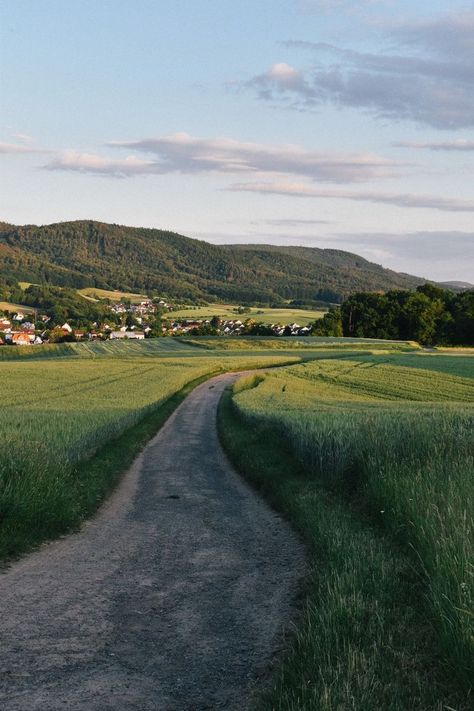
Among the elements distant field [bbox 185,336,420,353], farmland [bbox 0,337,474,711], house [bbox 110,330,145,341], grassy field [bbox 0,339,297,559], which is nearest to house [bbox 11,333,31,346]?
house [bbox 110,330,145,341]

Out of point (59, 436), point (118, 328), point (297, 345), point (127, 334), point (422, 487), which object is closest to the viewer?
point (422, 487)

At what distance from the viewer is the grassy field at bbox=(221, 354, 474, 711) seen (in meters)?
6.21

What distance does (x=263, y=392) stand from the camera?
150 ft

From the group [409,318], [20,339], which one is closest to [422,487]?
[409,318]

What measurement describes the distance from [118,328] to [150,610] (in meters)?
176

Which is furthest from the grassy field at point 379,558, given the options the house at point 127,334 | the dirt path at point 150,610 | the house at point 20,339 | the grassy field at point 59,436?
the house at point 127,334

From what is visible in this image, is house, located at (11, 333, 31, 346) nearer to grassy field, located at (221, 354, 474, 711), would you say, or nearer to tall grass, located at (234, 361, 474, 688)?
tall grass, located at (234, 361, 474, 688)

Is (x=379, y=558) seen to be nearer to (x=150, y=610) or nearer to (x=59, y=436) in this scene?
(x=150, y=610)

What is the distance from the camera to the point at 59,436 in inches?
792

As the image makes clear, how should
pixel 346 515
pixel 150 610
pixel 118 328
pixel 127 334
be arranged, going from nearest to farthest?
pixel 150 610 → pixel 346 515 → pixel 127 334 → pixel 118 328

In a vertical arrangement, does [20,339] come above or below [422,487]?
below

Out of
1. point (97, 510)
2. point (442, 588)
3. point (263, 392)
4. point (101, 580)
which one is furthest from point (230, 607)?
point (263, 392)

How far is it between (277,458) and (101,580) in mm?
→ 9836

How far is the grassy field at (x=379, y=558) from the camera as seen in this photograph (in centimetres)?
621
